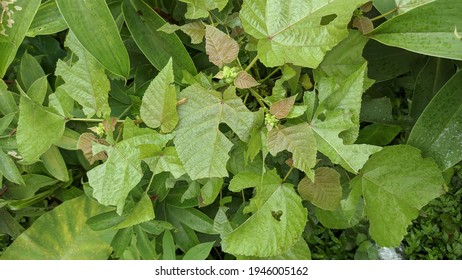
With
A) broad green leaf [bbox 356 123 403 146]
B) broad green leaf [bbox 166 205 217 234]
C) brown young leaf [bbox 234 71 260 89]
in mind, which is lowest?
broad green leaf [bbox 166 205 217 234]

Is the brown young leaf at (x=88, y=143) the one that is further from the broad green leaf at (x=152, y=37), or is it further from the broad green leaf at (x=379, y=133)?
the broad green leaf at (x=379, y=133)

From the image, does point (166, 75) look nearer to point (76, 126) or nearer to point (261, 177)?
point (261, 177)

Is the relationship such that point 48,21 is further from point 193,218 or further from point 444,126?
point 444,126

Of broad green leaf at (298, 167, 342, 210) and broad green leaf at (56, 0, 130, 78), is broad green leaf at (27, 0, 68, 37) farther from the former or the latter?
broad green leaf at (298, 167, 342, 210)

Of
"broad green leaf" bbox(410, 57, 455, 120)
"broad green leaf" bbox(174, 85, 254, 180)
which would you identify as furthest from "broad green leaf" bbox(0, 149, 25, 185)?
"broad green leaf" bbox(410, 57, 455, 120)

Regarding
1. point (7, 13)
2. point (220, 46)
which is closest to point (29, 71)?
point (7, 13)
